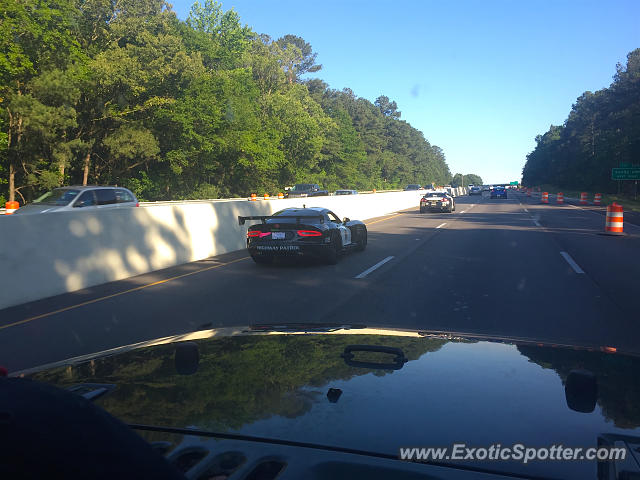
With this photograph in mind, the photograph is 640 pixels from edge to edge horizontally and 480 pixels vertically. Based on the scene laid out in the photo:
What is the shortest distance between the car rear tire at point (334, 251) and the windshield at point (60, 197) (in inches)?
363

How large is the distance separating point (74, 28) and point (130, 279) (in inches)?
1612

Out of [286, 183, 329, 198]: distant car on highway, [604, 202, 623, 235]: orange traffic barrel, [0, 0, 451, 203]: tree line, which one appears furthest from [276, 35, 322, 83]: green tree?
[604, 202, 623, 235]: orange traffic barrel

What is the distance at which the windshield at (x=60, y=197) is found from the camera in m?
17.3

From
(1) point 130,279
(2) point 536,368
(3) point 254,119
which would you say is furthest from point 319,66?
(2) point 536,368

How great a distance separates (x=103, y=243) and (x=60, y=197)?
7.33m

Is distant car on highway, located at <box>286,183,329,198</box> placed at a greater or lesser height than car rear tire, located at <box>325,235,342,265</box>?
greater

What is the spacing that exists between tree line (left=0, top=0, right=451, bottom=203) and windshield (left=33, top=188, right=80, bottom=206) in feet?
63.4

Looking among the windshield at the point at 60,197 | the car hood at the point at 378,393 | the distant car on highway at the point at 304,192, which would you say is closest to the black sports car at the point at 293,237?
the windshield at the point at 60,197

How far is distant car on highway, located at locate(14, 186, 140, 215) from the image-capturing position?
17.2m

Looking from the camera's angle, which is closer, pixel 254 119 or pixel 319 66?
pixel 254 119

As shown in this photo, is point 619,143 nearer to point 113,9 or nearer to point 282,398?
point 113,9

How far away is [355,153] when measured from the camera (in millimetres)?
101000

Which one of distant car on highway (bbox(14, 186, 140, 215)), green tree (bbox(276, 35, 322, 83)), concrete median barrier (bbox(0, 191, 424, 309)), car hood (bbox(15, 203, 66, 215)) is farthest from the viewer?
green tree (bbox(276, 35, 322, 83))

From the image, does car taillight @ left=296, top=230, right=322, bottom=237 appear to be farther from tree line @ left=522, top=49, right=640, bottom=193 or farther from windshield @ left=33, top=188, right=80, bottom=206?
tree line @ left=522, top=49, right=640, bottom=193
